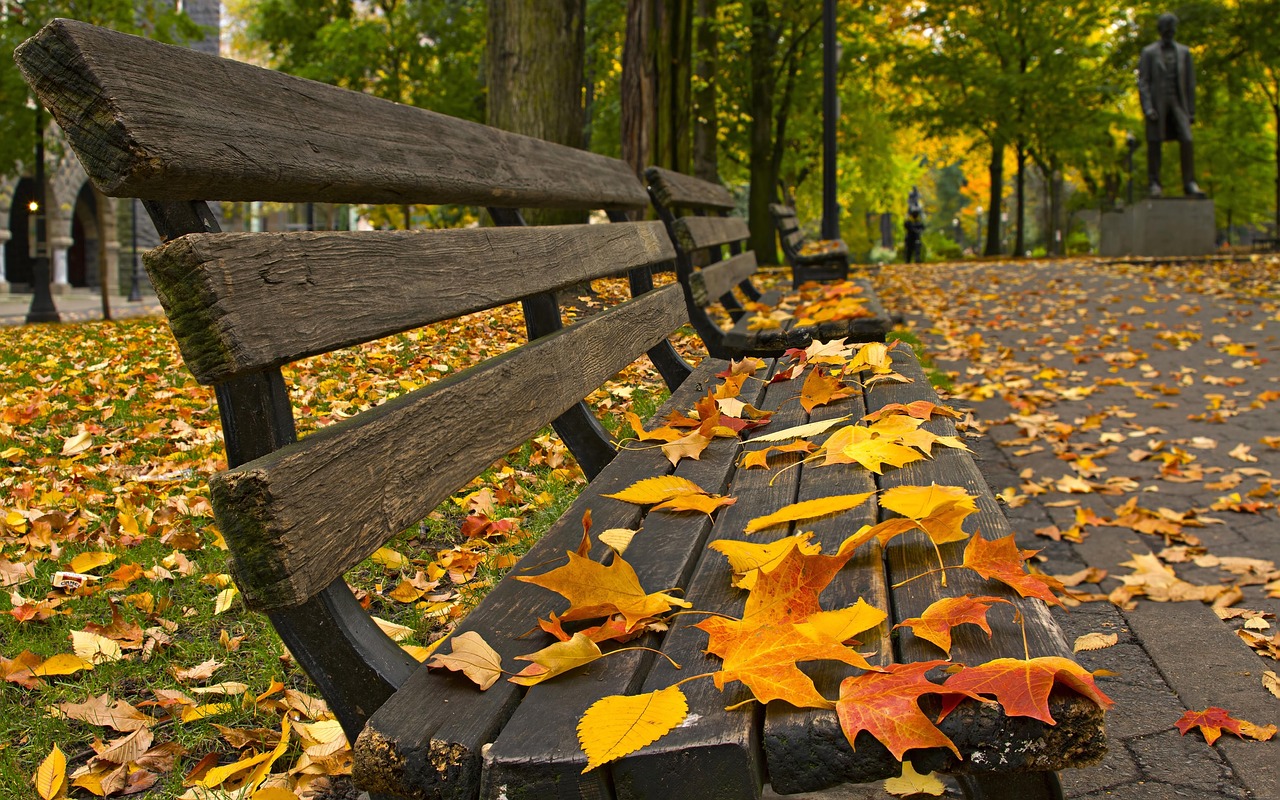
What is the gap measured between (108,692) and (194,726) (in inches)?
10.8

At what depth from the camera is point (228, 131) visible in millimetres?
1214

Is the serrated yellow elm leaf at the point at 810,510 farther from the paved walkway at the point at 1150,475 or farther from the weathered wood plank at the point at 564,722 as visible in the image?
the paved walkway at the point at 1150,475

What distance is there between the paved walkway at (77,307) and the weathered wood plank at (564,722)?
17.5 metres

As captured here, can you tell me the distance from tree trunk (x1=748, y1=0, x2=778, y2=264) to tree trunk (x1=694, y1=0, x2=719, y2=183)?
9.73 feet

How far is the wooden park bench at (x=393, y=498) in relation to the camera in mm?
995

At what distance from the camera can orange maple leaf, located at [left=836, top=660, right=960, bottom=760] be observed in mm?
964

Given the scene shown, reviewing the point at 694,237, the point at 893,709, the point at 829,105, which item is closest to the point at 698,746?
the point at 893,709

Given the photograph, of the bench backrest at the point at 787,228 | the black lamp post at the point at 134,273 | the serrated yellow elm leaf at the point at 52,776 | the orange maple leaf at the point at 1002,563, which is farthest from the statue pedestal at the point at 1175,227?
the black lamp post at the point at 134,273

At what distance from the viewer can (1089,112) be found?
81.0 ft

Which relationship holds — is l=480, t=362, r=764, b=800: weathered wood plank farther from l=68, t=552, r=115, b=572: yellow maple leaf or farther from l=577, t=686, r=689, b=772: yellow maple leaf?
l=68, t=552, r=115, b=572: yellow maple leaf

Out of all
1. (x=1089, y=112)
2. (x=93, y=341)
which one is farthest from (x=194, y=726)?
(x=1089, y=112)

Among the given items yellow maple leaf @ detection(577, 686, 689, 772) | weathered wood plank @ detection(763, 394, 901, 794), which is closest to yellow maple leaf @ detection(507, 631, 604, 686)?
yellow maple leaf @ detection(577, 686, 689, 772)

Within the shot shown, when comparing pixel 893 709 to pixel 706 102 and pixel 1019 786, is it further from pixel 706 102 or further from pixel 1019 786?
pixel 706 102

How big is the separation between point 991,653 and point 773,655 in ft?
0.73
